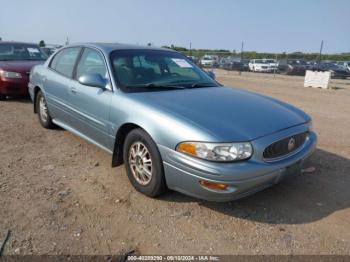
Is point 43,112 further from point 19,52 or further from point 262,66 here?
point 262,66

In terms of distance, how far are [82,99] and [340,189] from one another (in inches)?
127

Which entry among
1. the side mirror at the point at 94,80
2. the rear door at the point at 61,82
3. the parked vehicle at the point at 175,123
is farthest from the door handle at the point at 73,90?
the side mirror at the point at 94,80

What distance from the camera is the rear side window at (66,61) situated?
14.6 ft

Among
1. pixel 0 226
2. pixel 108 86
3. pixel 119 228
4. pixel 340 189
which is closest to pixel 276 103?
pixel 340 189

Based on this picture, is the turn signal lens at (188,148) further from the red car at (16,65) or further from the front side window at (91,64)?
the red car at (16,65)

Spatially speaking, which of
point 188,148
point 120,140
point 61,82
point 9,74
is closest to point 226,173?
point 188,148

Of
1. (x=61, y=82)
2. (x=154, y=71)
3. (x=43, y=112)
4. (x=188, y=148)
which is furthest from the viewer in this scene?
(x=43, y=112)

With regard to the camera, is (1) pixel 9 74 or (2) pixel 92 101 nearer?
(2) pixel 92 101

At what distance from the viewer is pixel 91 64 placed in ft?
13.4

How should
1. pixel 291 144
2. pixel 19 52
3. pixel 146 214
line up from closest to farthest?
pixel 146 214 < pixel 291 144 < pixel 19 52

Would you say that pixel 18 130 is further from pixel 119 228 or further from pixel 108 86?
pixel 119 228

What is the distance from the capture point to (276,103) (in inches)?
148

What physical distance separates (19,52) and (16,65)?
1123 millimetres

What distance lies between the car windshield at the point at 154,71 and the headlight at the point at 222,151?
1190 mm
